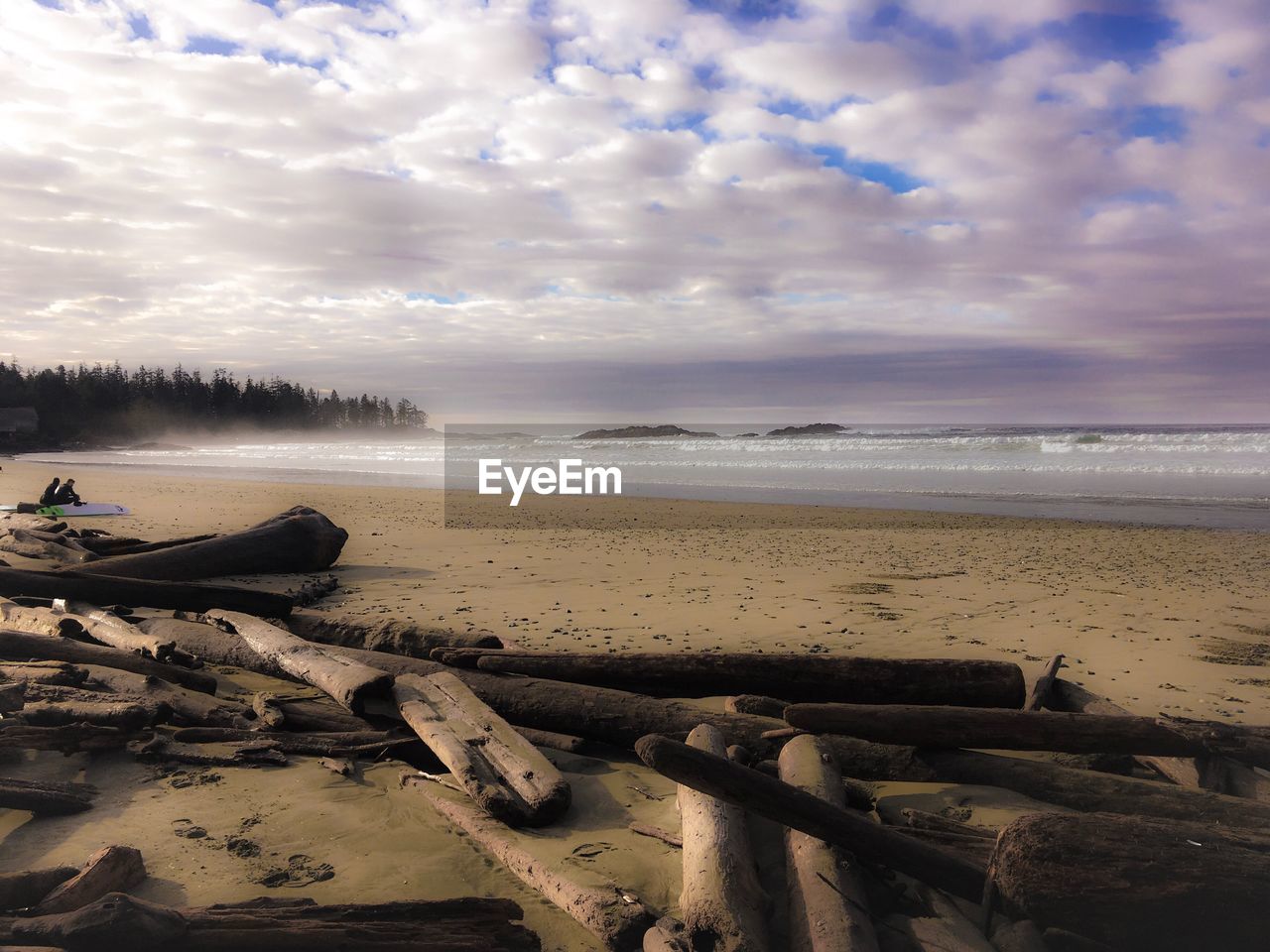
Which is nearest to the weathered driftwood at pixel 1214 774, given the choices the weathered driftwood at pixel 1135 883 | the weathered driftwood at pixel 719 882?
the weathered driftwood at pixel 1135 883

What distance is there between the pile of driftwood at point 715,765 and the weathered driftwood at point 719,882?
10 millimetres

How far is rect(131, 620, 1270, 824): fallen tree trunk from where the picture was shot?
3625 mm

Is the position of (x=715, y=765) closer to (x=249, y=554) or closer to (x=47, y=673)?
(x=47, y=673)

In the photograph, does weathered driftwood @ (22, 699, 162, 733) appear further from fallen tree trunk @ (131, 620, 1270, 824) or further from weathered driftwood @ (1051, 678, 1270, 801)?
weathered driftwood @ (1051, 678, 1270, 801)

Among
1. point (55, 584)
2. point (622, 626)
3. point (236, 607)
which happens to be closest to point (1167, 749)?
point (622, 626)

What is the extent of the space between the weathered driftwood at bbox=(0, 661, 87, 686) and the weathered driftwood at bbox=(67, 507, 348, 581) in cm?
384

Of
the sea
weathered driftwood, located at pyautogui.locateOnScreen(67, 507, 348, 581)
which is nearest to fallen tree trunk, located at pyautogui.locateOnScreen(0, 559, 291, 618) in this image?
weathered driftwood, located at pyautogui.locateOnScreen(67, 507, 348, 581)

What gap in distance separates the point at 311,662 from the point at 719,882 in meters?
3.69

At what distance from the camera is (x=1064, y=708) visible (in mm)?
5105

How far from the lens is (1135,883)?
2689 millimetres

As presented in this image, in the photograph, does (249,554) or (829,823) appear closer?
(829,823)

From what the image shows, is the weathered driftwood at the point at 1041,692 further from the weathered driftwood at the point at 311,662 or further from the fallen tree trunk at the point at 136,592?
the fallen tree trunk at the point at 136,592

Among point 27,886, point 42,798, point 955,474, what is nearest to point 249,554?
point 42,798

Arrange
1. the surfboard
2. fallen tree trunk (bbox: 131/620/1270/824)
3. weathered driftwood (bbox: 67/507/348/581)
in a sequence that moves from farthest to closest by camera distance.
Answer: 1. the surfboard
2. weathered driftwood (bbox: 67/507/348/581)
3. fallen tree trunk (bbox: 131/620/1270/824)
